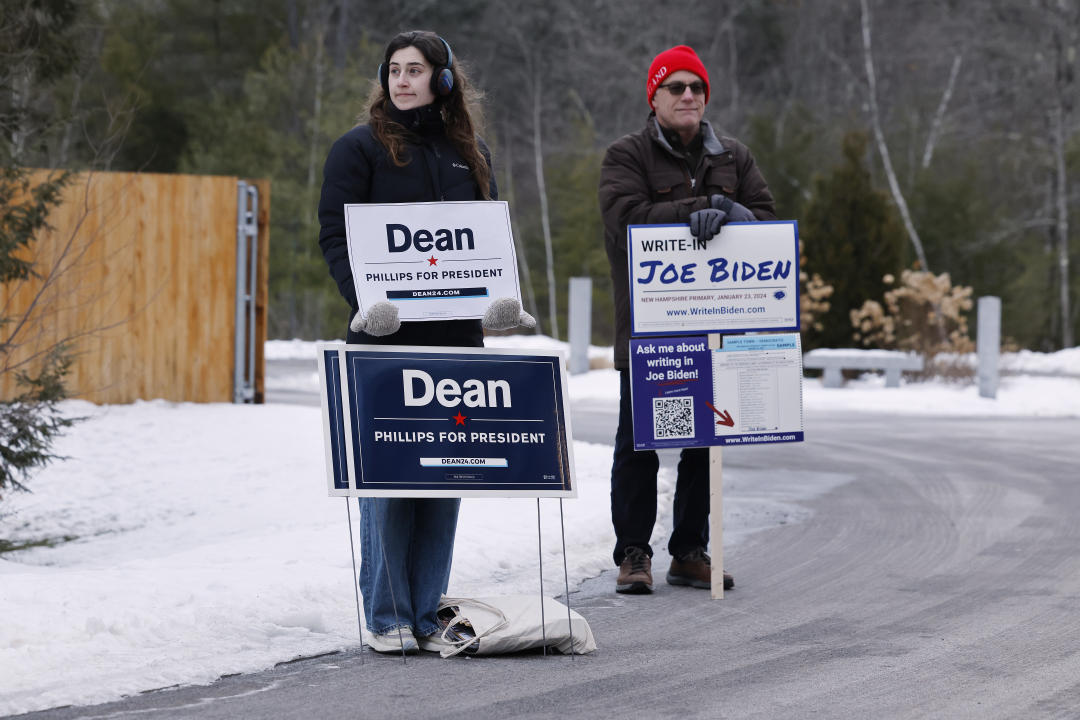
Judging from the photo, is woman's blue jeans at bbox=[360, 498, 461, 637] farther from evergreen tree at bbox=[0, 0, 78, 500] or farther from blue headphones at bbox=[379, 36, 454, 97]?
evergreen tree at bbox=[0, 0, 78, 500]

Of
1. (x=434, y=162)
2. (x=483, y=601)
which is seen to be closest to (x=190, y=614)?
(x=483, y=601)

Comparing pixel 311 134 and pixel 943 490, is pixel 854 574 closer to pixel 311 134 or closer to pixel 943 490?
pixel 943 490

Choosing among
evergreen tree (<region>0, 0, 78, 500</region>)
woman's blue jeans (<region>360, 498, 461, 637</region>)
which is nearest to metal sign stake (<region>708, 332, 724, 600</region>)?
woman's blue jeans (<region>360, 498, 461, 637</region>)

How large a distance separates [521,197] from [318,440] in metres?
35.8

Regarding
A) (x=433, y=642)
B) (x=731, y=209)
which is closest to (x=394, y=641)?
(x=433, y=642)

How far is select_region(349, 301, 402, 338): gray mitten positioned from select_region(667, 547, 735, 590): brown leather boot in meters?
2.30

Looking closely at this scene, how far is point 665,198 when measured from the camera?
6.90 meters

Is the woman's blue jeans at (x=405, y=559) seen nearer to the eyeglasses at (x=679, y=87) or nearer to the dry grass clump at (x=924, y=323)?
the eyeglasses at (x=679, y=87)

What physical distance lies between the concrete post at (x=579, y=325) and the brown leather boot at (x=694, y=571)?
15.8 meters

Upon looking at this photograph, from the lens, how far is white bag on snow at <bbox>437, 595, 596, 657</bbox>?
209 inches

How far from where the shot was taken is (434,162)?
217 inches

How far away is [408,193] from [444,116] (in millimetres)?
320

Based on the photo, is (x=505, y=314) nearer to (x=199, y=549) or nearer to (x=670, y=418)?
(x=670, y=418)

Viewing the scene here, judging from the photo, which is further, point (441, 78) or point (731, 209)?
point (731, 209)
